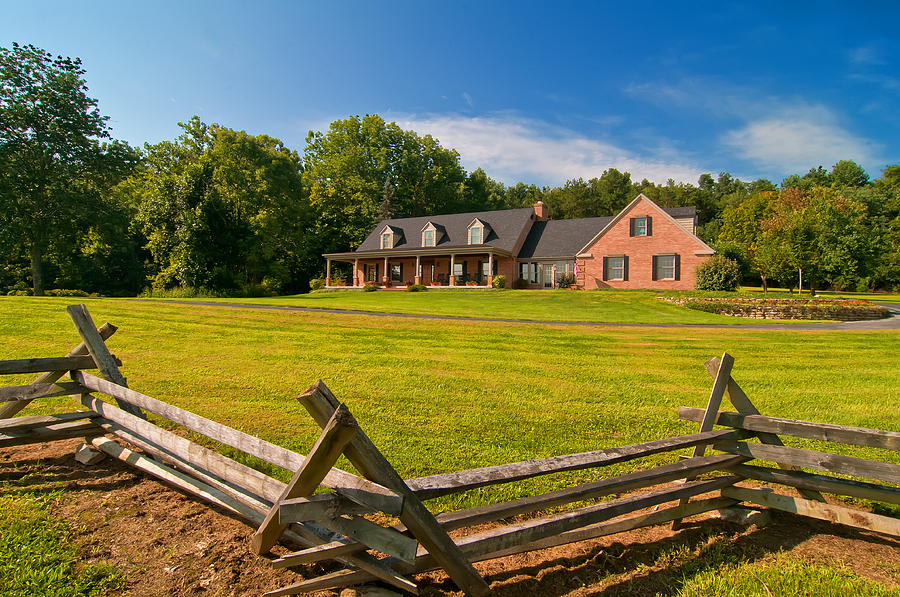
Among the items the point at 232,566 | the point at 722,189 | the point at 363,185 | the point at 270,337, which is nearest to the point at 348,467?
the point at 232,566

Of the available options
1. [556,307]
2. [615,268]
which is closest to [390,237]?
[615,268]

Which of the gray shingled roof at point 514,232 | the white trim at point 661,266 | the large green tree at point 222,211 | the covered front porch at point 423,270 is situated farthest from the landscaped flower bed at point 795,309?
the large green tree at point 222,211

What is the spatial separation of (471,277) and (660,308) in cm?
1791

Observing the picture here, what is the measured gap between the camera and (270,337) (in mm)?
11117

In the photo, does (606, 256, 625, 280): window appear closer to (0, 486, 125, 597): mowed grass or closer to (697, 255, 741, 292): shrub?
(697, 255, 741, 292): shrub

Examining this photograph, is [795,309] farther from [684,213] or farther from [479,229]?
[479,229]

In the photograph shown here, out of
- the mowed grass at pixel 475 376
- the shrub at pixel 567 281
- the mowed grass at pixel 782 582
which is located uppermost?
the shrub at pixel 567 281

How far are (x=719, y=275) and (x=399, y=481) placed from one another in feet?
102

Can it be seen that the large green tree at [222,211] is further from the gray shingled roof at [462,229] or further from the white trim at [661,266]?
the white trim at [661,266]

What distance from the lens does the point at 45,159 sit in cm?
3262

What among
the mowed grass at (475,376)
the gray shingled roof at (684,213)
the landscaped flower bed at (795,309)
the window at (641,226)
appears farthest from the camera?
the gray shingled roof at (684,213)

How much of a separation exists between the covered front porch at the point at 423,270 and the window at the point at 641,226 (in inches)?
400

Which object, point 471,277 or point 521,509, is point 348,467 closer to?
point 521,509

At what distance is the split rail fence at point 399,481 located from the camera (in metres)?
2.12
